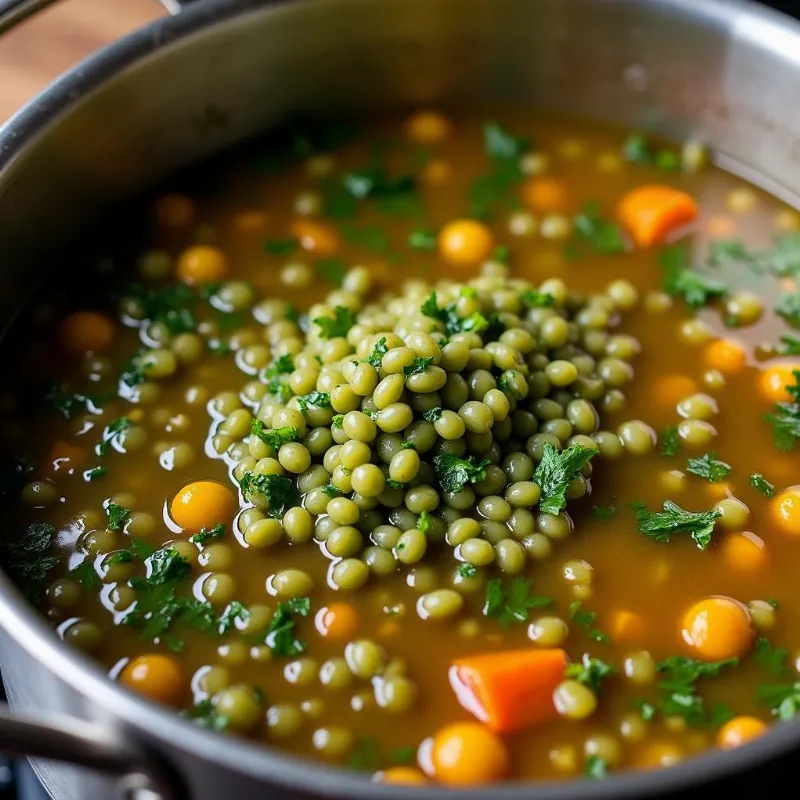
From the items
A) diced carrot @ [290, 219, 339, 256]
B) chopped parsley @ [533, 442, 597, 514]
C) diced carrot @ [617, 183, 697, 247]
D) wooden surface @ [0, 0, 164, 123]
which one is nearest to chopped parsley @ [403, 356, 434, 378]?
chopped parsley @ [533, 442, 597, 514]

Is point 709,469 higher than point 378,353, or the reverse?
point 378,353

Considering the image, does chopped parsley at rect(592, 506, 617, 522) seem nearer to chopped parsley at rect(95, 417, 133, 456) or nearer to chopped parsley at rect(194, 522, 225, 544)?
chopped parsley at rect(194, 522, 225, 544)

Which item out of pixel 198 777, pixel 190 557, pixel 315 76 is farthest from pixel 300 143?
pixel 198 777

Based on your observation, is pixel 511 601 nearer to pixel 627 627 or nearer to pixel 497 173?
pixel 627 627

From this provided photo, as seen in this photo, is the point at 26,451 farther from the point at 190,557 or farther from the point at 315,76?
the point at 315,76

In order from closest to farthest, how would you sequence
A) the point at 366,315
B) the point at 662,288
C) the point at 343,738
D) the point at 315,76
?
the point at 343,738
the point at 366,315
the point at 662,288
the point at 315,76

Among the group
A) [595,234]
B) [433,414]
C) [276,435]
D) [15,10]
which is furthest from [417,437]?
[15,10]

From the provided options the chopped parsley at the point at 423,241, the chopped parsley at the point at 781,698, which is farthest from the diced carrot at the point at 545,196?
the chopped parsley at the point at 781,698
